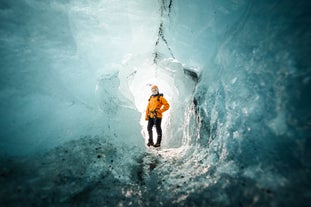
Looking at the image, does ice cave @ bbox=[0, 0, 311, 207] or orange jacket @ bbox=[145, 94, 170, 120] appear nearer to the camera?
ice cave @ bbox=[0, 0, 311, 207]

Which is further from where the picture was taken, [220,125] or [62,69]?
[62,69]

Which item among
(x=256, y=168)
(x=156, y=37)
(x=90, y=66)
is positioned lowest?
(x=256, y=168)

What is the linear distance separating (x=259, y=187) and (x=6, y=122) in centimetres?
415

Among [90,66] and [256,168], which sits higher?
[90,66]

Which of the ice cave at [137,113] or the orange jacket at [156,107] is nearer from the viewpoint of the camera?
the ice cave at [137,113]

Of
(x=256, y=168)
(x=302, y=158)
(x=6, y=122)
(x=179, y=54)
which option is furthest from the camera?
(x=179, y=54)

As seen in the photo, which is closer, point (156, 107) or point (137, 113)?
point (156, 107)

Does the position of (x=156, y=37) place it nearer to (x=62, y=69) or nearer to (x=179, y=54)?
(x=179, y=54)

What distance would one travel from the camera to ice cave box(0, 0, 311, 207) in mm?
2318

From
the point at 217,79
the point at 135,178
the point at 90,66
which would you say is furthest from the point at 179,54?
the point at 135,178

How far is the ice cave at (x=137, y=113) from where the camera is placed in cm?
232

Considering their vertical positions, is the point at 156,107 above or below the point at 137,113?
above

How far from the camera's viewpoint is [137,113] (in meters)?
6.89

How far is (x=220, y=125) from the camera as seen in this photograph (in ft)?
11.8
